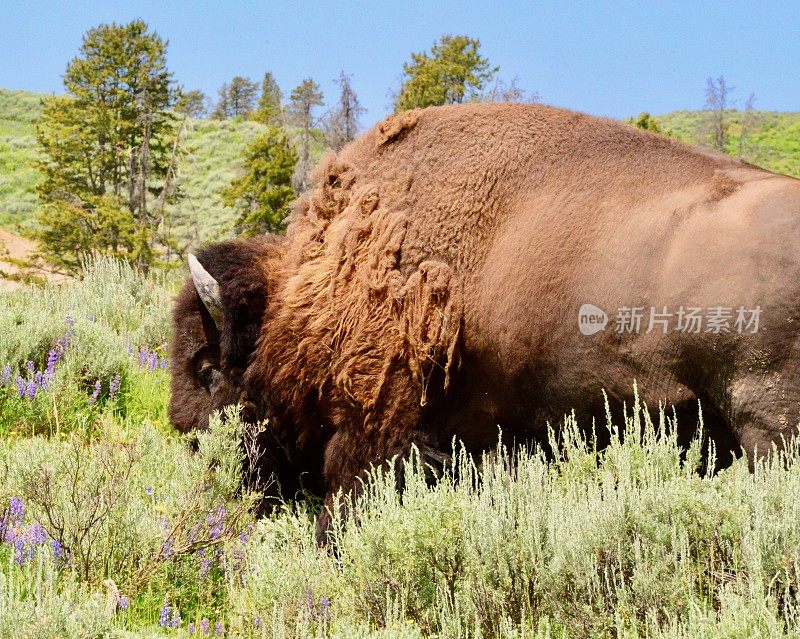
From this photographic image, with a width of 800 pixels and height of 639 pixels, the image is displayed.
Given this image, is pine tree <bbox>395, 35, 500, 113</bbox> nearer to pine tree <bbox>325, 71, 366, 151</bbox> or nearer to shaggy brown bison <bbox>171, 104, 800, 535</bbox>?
pine tree <bbox>325, 71, 366, 151</bbox>

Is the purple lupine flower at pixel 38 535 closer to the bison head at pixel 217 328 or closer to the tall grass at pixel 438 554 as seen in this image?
the tall grass at pixel 438 554

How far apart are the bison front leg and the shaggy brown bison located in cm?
1

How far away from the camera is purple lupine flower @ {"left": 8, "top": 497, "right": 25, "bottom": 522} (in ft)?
10.8

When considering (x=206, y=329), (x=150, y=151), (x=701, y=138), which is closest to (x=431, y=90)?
(x=150, y=151)

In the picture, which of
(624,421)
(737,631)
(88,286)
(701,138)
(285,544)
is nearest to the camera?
(737,631)

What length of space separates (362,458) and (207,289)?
1.20 meters

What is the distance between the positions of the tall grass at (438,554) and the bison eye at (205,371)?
21.1 inches

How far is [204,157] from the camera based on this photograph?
41.8 m

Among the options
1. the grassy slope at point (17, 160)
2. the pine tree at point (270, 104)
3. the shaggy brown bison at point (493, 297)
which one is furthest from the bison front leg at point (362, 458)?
the pine tree at point (270, 104)

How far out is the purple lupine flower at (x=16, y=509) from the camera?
3293 millimetres

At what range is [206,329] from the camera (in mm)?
4285

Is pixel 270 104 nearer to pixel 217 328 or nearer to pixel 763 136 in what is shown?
pixel 763 136

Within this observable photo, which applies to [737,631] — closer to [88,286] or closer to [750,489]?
[750,489]

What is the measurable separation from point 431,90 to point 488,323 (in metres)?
27.1
